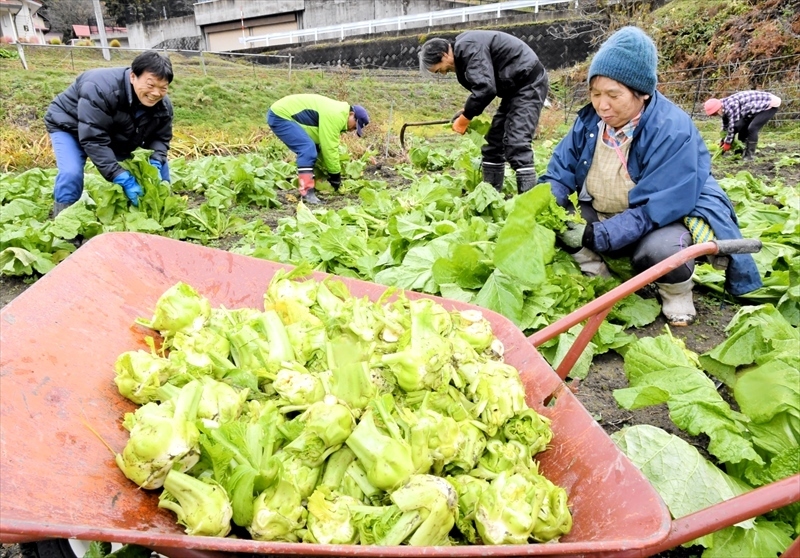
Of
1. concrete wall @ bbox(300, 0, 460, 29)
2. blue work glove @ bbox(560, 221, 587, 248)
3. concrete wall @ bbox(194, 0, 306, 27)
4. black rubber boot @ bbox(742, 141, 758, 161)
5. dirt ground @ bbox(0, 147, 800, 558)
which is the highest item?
concrete wall @ bbox(194, 0, 306, 27)

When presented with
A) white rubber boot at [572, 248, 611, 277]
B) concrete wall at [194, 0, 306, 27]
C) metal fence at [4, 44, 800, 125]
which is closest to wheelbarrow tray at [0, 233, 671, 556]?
white rubber boot at [572, 248, 611, 277]

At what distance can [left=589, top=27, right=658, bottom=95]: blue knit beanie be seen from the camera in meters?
3.09

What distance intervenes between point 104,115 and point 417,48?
84.8 feet

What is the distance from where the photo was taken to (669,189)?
3281 mm

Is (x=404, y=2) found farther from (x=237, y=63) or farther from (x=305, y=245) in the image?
(x=305, y=245)

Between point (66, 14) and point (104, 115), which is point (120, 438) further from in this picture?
point (66, 14)

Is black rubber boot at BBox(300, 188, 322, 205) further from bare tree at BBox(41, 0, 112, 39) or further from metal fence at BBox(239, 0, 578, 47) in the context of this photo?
bare tree at BBox(41, 0, 112, 39)

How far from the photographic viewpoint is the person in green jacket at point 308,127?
774cm

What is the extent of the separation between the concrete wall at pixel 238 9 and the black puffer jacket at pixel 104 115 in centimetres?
3676

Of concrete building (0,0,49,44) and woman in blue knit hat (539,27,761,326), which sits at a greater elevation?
concrete building (0,0,49,44)

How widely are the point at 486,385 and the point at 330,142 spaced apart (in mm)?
6335

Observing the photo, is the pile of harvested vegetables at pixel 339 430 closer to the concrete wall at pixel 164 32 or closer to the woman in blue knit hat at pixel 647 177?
the woman in blue knit hat at pixel 647 177

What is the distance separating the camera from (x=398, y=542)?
154 cm

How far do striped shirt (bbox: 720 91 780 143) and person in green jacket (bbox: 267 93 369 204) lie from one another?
6.69 m
